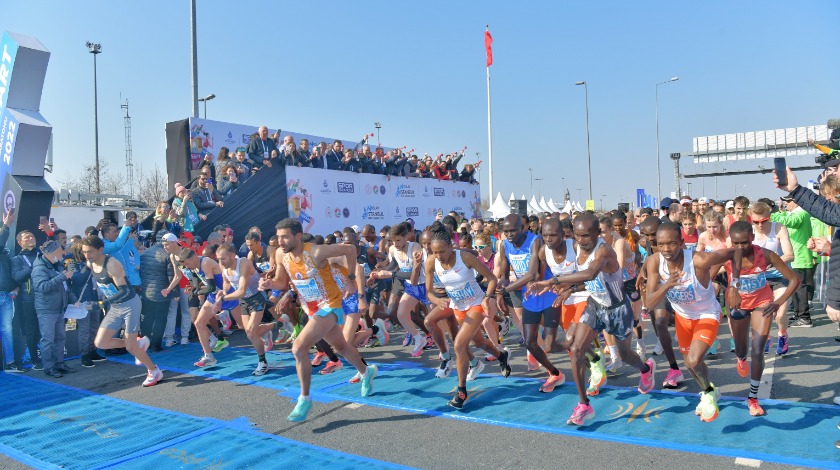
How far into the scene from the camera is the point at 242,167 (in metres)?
13.8

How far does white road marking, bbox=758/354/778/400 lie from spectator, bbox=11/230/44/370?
31.2 feet

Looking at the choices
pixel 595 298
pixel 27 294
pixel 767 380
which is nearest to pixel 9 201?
pixel 27 294

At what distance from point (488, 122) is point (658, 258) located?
22.0m

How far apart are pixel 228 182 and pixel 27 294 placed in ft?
17.6

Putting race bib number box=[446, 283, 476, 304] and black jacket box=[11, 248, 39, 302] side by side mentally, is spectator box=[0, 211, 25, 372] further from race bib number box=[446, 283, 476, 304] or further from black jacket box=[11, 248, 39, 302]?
race bib number box=[446, 283, 476, 304]

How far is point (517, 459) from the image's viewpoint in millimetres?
4512

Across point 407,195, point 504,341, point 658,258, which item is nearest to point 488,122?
point 407,195

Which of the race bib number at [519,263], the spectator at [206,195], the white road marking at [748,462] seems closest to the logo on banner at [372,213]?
the spectator at [206,195]

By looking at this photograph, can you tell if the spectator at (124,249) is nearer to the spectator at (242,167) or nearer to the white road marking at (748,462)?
the spectator at (242,167)

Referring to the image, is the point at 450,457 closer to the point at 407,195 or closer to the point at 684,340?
the point at 684,340

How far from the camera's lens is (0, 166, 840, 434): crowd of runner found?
5121mm

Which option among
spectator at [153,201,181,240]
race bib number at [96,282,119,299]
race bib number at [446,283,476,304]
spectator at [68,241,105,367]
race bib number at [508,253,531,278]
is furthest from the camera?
spectator at [153,201,181,240]

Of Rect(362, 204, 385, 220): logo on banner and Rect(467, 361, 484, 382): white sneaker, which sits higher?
Rect(362, 204, 385, 220): logo on banner

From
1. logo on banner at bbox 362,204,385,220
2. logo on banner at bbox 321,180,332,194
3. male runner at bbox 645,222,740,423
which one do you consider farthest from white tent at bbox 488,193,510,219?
male runner at bbox 645,222,740,423
